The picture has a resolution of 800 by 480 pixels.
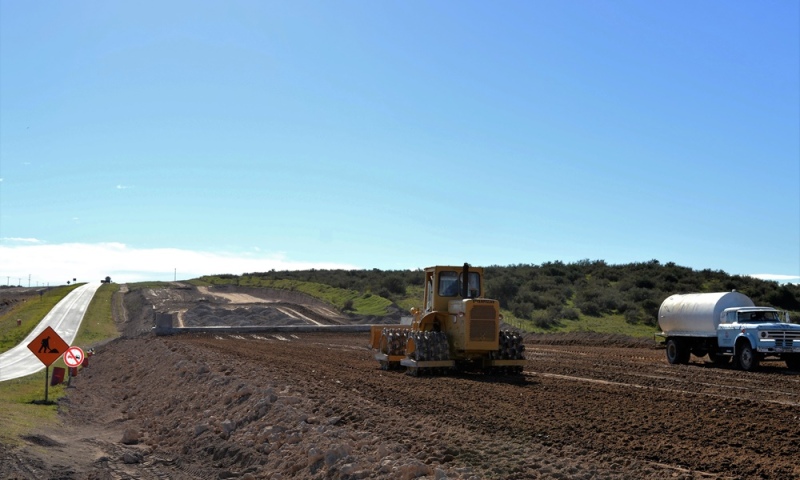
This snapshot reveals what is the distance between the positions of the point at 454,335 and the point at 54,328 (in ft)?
156

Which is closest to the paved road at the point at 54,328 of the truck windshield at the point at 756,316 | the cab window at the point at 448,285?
the cab window at the point at 448,285

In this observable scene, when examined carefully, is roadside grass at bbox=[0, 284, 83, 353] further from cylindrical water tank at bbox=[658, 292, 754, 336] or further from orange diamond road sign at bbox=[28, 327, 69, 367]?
cylindrical water tank at bbox=[658, 292, 754, 336]

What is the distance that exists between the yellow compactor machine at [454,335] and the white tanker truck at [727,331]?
8.40m

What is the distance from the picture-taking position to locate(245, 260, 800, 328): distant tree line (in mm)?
51938

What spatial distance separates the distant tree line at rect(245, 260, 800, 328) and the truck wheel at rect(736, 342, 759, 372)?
918 inches

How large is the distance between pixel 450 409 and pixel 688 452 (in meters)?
4.87

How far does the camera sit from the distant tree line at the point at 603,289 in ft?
170

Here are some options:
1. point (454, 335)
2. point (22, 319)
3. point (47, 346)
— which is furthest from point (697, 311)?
point (22, 319)

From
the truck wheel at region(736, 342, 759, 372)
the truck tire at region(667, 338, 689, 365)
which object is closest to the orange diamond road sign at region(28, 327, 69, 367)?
the truck tire at region(667, 338, 689, 365)

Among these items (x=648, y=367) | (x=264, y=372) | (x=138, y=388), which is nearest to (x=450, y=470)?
(x=264, y=372)

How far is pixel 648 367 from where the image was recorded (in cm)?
2508

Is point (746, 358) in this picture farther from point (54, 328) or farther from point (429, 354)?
point (54, 328)

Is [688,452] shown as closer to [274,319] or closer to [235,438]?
[235,438]

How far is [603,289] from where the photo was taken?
5844cm
